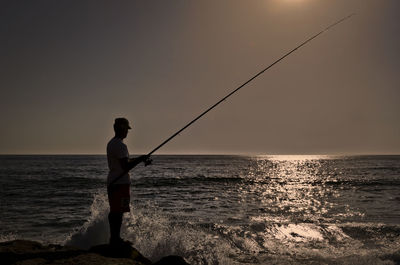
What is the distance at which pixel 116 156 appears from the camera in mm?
4734

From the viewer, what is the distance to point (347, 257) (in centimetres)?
716

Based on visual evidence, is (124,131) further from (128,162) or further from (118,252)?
(118,252)

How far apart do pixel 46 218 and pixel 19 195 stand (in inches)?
305

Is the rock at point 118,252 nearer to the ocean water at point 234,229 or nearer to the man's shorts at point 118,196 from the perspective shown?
the man's shorts at point 118,196

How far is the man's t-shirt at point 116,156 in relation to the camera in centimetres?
473

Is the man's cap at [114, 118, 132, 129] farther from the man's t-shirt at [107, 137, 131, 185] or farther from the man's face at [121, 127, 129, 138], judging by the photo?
the man's t-shirt at [107, 137, 131, 185]

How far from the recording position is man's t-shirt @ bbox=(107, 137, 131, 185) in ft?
15.5

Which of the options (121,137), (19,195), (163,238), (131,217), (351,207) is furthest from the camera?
(19,195)

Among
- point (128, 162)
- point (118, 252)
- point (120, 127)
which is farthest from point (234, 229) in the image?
point (120, 127)

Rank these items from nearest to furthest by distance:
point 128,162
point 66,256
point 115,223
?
point 66,256 → point 128,162 → point 115,223

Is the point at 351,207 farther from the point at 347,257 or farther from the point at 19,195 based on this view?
the point at 19,195

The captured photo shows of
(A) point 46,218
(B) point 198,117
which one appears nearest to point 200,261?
(B) point 198,117

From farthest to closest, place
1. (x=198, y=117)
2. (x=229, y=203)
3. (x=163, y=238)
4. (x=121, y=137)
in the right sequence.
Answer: (x=229, y=203), (x=163, y=238), (x=198, y=117), (x=121, y=137)

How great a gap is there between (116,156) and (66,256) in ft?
4.49
